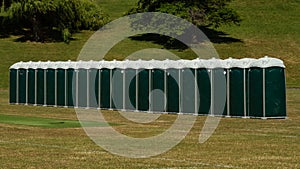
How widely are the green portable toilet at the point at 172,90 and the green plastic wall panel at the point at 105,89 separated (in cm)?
477

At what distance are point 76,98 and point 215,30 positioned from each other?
58399 mm

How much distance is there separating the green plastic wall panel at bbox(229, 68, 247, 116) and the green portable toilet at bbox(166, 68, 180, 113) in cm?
414

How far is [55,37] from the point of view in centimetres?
9556

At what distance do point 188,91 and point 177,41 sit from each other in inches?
2196

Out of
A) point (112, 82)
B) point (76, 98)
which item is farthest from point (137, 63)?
point (76, 98)

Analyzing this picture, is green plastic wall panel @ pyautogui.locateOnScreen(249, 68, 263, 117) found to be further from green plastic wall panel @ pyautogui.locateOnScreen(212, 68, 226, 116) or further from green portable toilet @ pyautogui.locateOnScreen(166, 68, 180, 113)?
green portable toilet @ pyautogui.locateOnScreen(166, 68, 180, 113)

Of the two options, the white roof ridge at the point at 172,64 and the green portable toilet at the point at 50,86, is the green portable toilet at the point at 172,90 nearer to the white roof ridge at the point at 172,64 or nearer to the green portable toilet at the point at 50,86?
the white roof ridge at the point at 172,64

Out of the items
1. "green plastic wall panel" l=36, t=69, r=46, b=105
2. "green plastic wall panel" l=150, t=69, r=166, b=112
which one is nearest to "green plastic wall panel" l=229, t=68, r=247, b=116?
"green plastic wall panel" l=150, t=69, r=166, b=112

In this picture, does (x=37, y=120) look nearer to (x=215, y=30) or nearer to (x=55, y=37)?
(x=55, y=37)

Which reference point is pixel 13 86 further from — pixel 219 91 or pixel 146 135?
pixel 146 135

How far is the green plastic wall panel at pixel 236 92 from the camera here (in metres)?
35.2

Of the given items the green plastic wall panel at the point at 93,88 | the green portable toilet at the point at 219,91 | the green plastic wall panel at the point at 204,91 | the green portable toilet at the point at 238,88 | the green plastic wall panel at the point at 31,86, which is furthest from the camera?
the green plastic wall panel at the point at 31,86

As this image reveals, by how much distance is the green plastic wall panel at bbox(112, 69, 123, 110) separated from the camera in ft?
140

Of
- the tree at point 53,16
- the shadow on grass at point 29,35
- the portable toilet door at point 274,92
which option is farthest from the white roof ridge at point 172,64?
the shadow on grass at point 29,35
